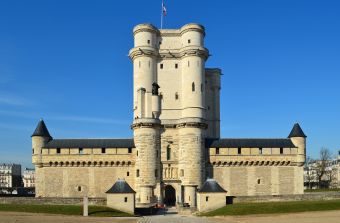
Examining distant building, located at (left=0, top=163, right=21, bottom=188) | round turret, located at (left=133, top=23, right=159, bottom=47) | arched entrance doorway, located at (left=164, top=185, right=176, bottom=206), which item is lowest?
distant building, located at (left=0, top=163, right=21, bottom=188)

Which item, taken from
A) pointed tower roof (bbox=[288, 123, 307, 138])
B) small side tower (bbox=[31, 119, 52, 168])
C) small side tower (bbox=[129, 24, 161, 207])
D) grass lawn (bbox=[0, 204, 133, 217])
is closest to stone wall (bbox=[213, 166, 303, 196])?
pointed tower roof (bbox=[288, 123, 307, 138])

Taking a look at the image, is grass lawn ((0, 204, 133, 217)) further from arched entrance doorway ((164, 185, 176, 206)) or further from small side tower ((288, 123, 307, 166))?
small side tower ((288, 123, 307, 166))

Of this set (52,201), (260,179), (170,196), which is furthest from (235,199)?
(52,201)

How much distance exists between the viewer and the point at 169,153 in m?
59.4

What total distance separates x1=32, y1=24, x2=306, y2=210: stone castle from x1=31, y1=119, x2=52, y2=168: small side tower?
13 centimetres

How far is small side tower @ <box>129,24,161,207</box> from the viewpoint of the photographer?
189 ft

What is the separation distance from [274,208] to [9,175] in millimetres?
153767

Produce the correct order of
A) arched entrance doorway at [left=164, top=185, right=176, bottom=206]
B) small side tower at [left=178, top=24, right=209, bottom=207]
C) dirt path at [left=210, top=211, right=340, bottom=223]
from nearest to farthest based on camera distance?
dirt path at [left=210, top=211, right=340, bottom=223] → small side tower at [left=178, top=24, right=209, bottom=207] → arched entrance doorway at [left=164, top=185, right=176, bottom=206]

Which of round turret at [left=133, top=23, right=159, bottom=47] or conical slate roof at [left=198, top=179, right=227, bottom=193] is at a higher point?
round turret at [left=133, top=23, right=159, bottom=47]

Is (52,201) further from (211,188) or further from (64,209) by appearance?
(211,188)

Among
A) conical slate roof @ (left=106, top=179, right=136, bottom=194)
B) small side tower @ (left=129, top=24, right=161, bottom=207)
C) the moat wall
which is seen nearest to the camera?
conical slate roof @ (left=106, top=179, right=136, bottom=194)

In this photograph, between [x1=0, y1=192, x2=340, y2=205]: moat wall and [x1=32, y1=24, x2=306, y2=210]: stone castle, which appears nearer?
[x1=0, y1=192, x2=340, y2=205]: moat wall

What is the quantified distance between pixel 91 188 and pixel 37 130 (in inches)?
437

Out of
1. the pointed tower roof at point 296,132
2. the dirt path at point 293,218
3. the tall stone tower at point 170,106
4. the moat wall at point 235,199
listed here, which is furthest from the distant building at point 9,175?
the dirt path at point 293,218
